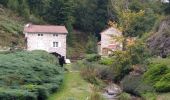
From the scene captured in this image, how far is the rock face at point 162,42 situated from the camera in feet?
157

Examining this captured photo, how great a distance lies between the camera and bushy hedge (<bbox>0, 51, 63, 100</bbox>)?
1082 inches

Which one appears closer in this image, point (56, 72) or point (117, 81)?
point (56, 72)

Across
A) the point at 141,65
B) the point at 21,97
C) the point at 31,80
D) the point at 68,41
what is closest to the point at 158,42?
the point at 141,65

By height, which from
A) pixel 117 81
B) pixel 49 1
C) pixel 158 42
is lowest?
pixel 117 81

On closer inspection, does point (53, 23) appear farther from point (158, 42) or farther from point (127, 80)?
point (127, 80)

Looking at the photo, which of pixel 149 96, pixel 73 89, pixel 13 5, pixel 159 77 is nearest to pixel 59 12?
pixel 13 5

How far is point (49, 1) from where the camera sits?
Answer: 82.1 m

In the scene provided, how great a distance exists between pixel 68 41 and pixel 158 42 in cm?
3096

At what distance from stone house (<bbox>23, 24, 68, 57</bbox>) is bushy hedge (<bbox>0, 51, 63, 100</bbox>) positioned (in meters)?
21.7

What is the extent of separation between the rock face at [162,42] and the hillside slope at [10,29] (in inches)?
838

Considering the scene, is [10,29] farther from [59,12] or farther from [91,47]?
[59,12]

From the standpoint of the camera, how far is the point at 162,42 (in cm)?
4825

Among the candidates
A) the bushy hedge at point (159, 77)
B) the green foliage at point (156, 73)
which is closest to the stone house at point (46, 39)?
the bushy hedge at point (159, 77)

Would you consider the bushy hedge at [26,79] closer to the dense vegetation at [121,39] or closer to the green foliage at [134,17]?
the dense vegetation at [121,39]
